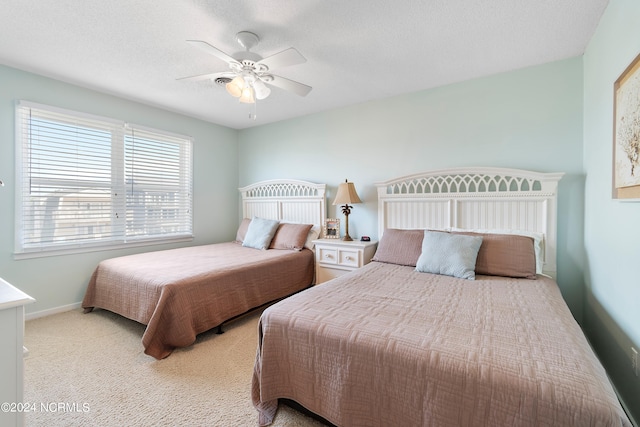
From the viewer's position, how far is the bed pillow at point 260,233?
368 cm

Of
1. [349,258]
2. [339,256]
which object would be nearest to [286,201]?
[339,256]

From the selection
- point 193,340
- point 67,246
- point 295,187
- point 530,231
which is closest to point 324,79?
point 295,187

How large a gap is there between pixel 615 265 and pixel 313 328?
1.84 m

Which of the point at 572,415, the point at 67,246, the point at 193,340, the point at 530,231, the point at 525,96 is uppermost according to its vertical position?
the point at 525,96

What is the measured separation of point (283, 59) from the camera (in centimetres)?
194

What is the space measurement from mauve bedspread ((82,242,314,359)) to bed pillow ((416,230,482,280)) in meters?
1.51

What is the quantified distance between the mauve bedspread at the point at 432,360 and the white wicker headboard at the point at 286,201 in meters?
2.04

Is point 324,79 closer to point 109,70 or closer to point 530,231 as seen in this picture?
point 109,70

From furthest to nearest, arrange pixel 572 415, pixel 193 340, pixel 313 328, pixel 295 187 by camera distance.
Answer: pixel 295 187 → pixel 193 340 → pixel 313 328 → pixel 572 415

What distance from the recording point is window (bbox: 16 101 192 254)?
280cm

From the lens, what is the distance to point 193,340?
2285 millimetres

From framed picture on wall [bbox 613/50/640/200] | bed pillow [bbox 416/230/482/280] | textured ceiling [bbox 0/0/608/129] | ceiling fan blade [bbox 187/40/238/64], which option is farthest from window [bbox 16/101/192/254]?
framed picture on wall [bbox 613/50/640/200]

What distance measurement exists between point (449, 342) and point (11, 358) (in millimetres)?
1718

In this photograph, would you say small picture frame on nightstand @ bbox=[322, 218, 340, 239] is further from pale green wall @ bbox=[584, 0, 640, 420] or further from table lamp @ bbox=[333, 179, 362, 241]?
pale green wall @ bbox=[584, 0, 640, 420]
